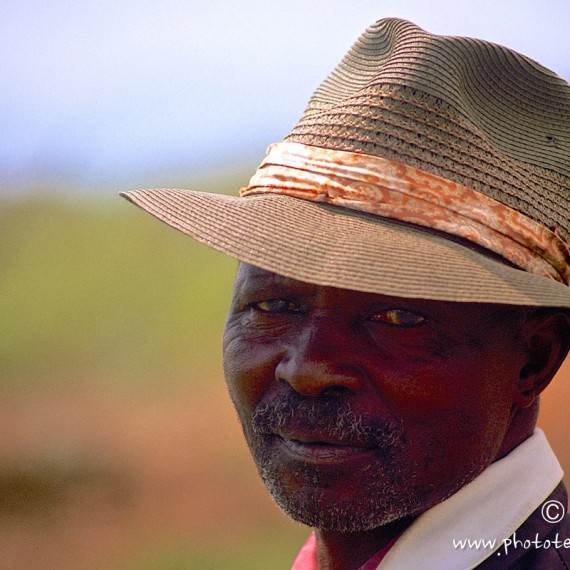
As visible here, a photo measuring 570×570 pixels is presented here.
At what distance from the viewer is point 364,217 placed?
1.85 metres

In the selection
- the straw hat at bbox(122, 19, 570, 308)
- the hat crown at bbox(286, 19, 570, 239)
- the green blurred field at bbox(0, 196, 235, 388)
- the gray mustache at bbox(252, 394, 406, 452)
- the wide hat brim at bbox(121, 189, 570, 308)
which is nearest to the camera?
the wide hat brim at bbox(121, 189, 570, 308)

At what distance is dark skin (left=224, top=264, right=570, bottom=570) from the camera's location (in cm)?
178

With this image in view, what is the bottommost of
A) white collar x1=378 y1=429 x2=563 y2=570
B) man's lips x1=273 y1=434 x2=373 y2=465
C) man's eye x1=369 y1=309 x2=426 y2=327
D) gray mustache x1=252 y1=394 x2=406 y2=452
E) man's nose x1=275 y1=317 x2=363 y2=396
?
white collar x1=378 y1=429 x2=563 y2=570

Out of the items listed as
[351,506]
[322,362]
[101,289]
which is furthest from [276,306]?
[101,289]

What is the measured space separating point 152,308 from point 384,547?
15.9ft

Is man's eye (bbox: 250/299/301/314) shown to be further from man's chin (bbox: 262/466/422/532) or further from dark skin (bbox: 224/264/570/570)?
man's chin (bbox: 262/466/422/532)

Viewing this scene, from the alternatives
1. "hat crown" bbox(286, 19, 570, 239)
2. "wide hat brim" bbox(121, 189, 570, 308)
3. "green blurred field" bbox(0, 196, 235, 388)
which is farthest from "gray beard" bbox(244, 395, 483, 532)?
"green blurred field" bbox(0, 196, 235, 388)

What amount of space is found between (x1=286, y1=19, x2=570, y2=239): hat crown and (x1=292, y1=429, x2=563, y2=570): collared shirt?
24.0 inches

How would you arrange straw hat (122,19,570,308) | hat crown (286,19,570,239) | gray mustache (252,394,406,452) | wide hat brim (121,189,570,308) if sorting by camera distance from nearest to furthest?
wide hat brim (121,189,570,308), straw hat (122,19,570,308), gray mustache (252,394,406,452), hat crown (286,19,570,239)

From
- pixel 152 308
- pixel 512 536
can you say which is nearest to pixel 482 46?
pixel 512 536

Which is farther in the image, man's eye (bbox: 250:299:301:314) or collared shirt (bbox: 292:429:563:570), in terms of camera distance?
man's eye (bbox: 250:299:301:314)

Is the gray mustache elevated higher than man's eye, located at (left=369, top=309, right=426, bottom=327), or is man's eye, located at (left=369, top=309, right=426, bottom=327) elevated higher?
man's eye, located at (left=369, top=309, right=426, bottom=327)

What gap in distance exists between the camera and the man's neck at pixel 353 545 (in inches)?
77.4

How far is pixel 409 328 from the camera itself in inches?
72.4
